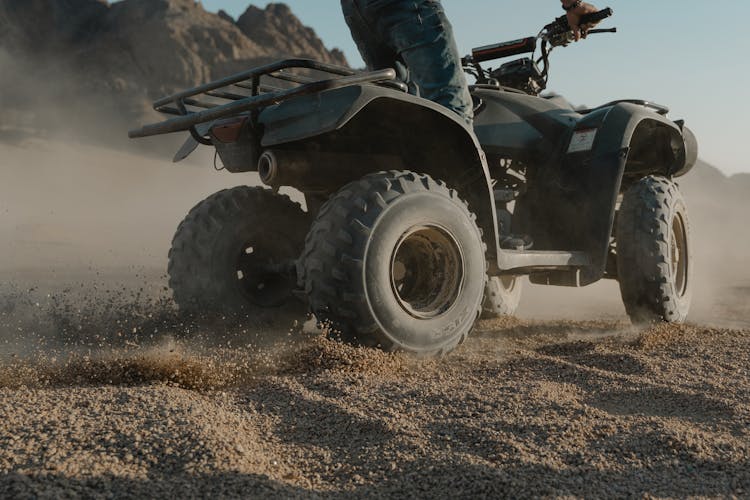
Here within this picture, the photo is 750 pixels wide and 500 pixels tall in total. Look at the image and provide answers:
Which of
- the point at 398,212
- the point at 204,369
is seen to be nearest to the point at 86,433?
the point at 204,369

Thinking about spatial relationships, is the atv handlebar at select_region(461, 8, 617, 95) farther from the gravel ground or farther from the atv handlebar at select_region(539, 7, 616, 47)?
the gravel ground

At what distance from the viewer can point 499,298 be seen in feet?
20.9

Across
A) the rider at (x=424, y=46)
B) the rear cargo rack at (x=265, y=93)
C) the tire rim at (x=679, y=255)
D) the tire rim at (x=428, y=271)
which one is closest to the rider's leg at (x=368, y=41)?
the rider at (x=424, y=46)

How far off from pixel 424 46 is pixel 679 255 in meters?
3.00

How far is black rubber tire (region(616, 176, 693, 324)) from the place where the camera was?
16.4 ft

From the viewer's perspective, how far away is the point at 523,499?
72.2 inches

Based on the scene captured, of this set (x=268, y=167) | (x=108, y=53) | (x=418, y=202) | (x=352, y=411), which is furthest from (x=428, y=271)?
(x=108, y=53)

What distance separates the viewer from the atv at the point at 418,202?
11.0ft

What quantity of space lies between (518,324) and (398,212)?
8.73ft

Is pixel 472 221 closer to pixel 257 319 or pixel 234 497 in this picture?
pixel 257 319

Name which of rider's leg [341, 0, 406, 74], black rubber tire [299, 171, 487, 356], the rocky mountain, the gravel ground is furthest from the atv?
the rocky mountain

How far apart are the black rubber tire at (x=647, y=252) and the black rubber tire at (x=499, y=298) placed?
1270mm

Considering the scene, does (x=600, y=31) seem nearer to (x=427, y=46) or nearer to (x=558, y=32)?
(x=558, y=32)

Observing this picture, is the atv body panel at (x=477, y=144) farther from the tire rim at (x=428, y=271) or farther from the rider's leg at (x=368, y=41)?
the rider's leg at (x=368, y=41)
